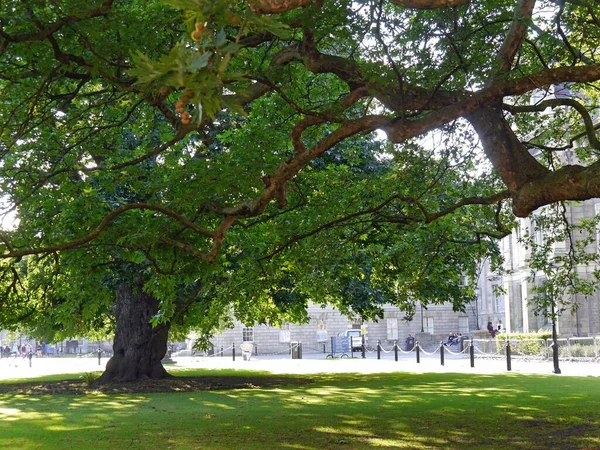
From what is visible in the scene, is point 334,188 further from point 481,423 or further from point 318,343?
point 318,343

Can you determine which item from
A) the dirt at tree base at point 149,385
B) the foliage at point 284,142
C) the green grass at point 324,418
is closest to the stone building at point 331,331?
the dirt at tree base at point 149,385

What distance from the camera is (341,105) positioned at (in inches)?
395

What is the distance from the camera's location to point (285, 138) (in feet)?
44.5

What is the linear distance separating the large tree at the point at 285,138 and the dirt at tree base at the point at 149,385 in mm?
6196

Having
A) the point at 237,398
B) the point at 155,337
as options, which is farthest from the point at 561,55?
the point at 155,337

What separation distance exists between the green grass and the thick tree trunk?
163 inches

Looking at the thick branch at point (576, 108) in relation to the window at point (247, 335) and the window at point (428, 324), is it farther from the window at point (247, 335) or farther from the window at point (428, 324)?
the window at point (428, 324)

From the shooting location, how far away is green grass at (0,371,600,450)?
35.8 feet

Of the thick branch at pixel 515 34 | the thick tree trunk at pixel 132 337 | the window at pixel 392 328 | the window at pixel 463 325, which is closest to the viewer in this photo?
the thick branch at pixel 515 34

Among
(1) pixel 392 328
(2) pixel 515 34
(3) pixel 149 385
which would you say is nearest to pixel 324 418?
(2) pixel 515 34

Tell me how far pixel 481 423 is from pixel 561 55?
6.37 meters

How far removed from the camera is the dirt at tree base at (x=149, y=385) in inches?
888

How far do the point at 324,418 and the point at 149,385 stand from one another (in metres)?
11.0

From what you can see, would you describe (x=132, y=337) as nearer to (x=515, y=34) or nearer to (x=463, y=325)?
(x=515, y=34)
